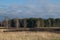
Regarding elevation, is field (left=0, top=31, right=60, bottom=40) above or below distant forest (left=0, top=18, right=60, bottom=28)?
below

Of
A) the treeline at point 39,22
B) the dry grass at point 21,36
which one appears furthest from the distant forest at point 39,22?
the dry grass at point 21,36

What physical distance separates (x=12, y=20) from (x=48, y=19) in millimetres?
7061

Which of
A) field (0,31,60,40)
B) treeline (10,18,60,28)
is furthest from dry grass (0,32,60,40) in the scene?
treeline (10,18,60,28)

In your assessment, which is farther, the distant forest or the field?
the distant forest

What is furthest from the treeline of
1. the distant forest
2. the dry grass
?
the dry grass

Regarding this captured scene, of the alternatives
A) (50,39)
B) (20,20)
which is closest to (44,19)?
(20,20)

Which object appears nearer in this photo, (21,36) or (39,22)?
(21,36)

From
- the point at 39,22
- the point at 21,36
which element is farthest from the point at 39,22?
the point at 21,36

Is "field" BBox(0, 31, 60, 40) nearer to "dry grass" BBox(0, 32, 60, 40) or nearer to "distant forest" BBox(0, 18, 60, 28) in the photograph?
"dry grass" BBox(0, 32, 60, 40)

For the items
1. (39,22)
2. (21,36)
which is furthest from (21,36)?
(39,22)

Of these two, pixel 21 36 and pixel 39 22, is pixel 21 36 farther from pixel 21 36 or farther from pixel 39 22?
pixel 39 22

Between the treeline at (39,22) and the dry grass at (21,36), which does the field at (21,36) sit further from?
the treeline at (39,22)

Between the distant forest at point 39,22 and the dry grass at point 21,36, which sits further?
the distant forest at point 39,22

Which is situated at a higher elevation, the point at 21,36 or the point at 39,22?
the point at 39,22
